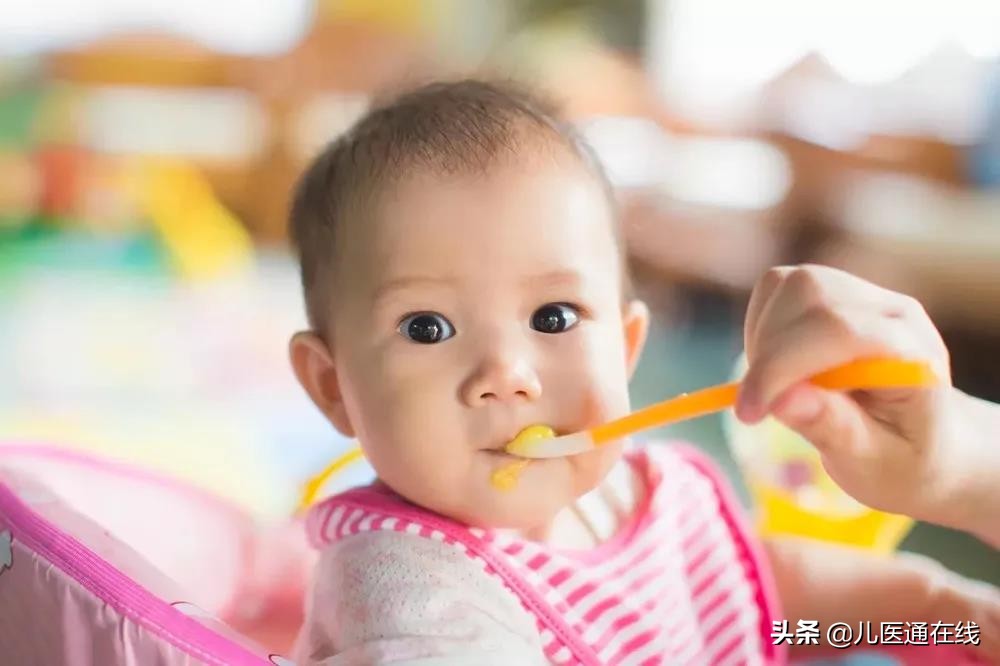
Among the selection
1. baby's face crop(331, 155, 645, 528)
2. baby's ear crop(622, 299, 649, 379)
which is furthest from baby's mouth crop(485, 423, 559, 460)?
baby's ear crop(622, 299, 649, 379)

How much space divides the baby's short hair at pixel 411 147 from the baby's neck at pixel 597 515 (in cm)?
15

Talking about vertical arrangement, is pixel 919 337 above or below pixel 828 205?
above

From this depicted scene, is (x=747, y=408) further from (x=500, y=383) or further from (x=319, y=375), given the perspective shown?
(x=319, y=375)

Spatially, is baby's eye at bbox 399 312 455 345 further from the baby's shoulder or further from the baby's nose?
the baby's shoulder

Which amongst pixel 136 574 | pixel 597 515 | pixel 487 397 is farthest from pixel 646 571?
pixel 136 574

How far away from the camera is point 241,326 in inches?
70.7

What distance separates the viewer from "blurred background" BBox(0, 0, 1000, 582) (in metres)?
1.38

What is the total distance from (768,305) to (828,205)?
Result: 1.49 m

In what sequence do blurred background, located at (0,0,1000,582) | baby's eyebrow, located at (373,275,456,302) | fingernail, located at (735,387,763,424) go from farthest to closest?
blurred background, located at (0,0,1000,582) < baby's eyebrow, located at (373,275,456,302) < fingernail, located at (735,387,763,424)

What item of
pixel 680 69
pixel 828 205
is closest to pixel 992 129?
pixel 828 205

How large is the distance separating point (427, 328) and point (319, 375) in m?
0.11

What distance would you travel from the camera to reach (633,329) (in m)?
0.63

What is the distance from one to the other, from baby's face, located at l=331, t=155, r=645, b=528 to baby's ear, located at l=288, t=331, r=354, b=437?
5 cm

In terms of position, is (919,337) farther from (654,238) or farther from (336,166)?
(654,238)
